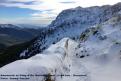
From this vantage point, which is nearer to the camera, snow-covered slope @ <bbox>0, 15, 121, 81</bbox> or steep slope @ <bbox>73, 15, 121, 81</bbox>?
snow-covered slope @ <bbox>0, 15, 121, 81</bbox>

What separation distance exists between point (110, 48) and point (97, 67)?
209 inches

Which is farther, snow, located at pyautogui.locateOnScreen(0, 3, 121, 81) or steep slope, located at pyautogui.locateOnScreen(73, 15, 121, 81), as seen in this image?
steep slope, located at pyautogui.locateOnScreen(73, 15, 121, 81)

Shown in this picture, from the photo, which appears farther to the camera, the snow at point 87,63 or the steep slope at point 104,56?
the steep slope at point 104,56

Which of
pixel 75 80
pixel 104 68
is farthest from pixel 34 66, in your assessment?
pixel 104 68

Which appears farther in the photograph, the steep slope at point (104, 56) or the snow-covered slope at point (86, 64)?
the steep slope at point (104, 56)

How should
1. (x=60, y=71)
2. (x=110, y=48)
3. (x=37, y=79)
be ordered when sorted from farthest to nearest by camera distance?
(x=110, y=48), (x=60, y=71), (x=37, y=79)

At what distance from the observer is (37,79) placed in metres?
17.6

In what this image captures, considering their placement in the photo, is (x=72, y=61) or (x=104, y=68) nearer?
(x=104, y=68)

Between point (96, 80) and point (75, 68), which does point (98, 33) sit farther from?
point (96, 80)

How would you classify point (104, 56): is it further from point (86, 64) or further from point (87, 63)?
point (86, 64)

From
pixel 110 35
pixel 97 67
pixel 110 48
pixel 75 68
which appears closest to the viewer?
pixel 97 67

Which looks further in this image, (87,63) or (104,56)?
(87,63)

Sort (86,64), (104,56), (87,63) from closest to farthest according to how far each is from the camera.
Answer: (86,64), (104,56), (87,63)

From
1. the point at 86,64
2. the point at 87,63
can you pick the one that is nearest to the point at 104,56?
the point at 87,63
